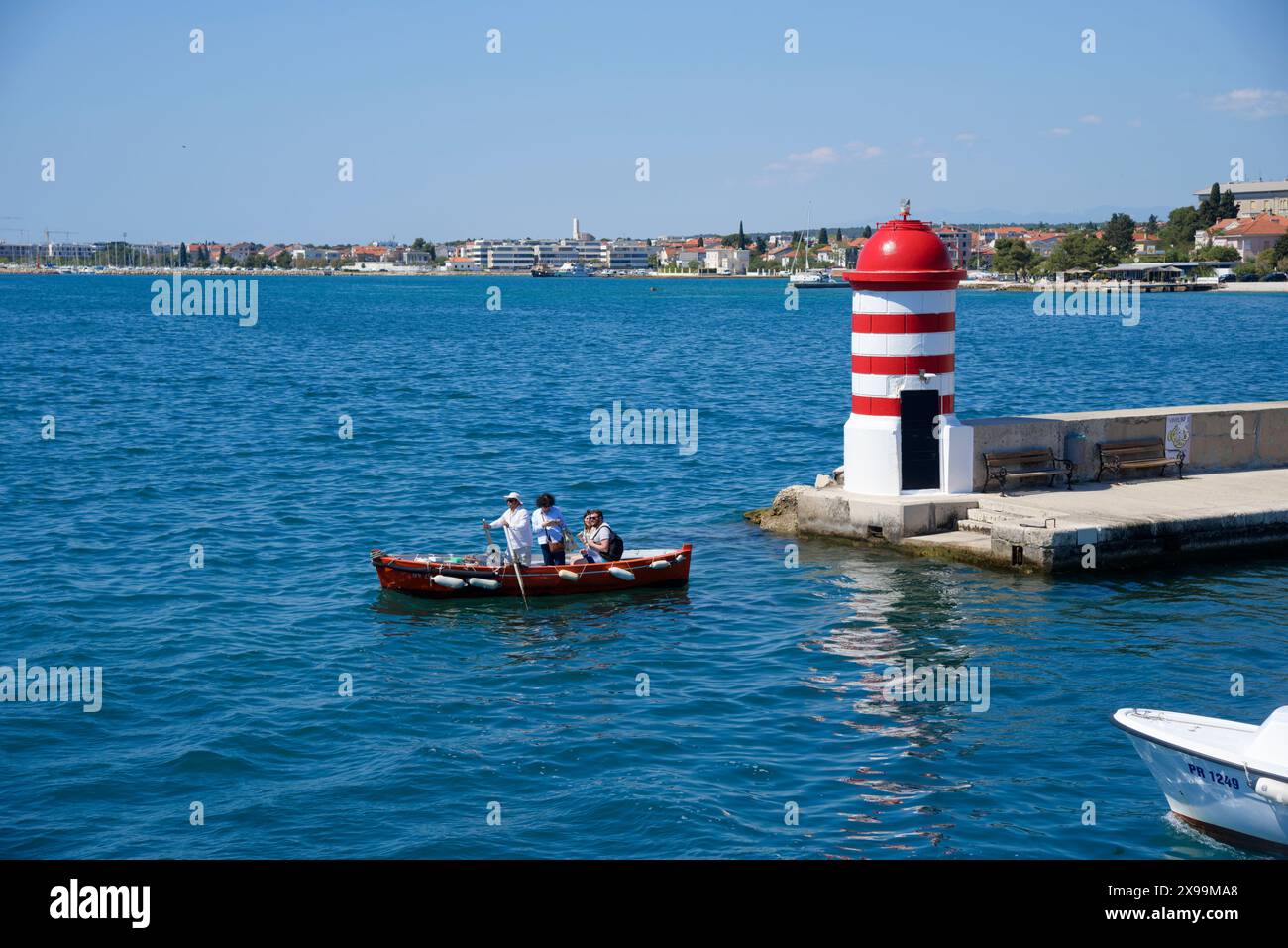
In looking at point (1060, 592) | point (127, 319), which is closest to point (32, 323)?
point (127, 319)

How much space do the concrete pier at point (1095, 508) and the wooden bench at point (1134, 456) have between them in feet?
0.46

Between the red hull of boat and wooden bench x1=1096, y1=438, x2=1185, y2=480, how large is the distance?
7.62 meters

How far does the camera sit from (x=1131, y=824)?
11.5 meters

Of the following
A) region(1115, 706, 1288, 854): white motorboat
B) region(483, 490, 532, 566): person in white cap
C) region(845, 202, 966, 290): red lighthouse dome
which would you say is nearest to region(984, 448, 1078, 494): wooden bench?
region(845, 202, 966, 290): red lighthouse dome

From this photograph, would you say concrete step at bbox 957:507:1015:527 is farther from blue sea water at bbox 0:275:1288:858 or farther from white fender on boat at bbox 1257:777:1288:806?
white fender on boat at bbox 1257:777:1288:806

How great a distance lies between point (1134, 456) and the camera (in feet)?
73.8

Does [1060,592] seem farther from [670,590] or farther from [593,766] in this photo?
[593,766]

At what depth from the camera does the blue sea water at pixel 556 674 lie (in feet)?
39.2

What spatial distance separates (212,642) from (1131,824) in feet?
39.3

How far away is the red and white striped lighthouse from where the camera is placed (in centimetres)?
2080

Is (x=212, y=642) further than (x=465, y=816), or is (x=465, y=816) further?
(x=212, y=642)

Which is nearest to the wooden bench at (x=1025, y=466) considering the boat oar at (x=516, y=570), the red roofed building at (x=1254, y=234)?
the boat oar at (x=516, y=570)

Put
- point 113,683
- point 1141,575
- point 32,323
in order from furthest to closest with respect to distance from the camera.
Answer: point 32,323, point 1141,575, point 113,683
